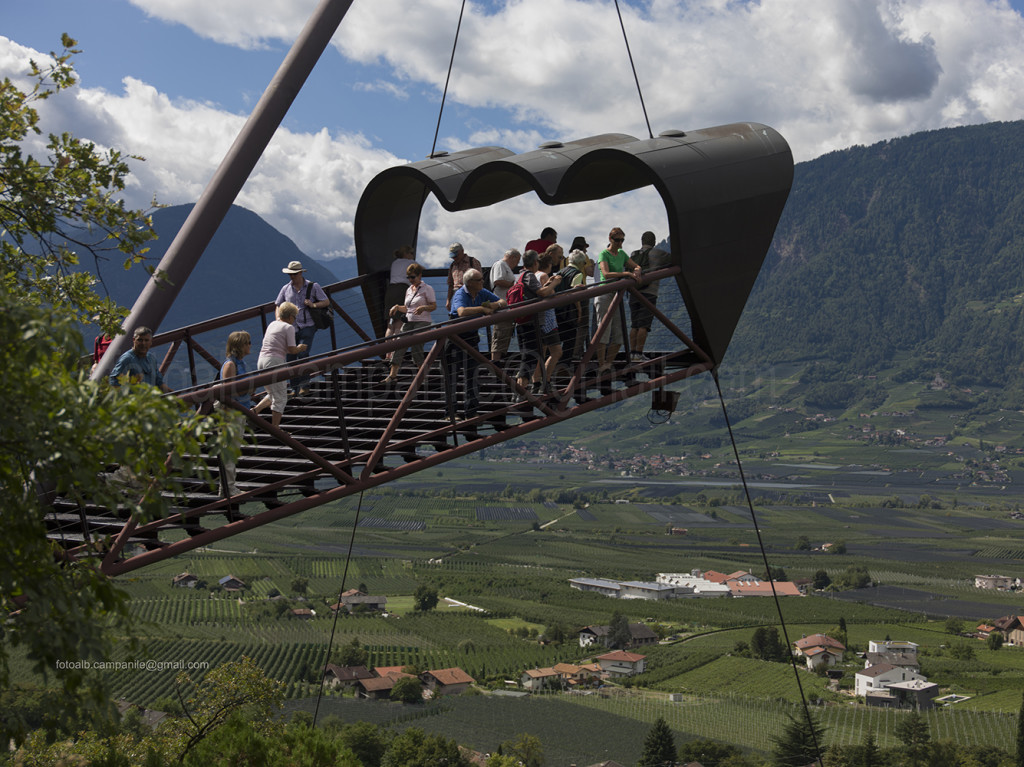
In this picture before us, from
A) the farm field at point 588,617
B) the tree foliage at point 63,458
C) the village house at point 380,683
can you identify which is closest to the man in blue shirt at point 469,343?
the tree foliage at point 63,458

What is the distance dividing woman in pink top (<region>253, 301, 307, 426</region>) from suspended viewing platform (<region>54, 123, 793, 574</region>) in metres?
0.39

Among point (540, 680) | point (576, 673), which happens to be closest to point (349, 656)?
point (540, 680)

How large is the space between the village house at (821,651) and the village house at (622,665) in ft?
76.5

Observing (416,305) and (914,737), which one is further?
(914,737)

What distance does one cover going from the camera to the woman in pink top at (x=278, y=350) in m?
9.32

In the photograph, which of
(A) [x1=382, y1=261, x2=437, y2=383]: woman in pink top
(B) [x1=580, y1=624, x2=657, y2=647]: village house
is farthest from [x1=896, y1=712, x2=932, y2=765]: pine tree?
(A) [x1=382, y1=261, x2=437, y2=383]: woman in pink top

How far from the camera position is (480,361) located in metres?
9.77

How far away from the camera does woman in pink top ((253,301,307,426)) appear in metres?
9.32

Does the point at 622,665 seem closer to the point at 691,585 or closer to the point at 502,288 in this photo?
the point at 691,585

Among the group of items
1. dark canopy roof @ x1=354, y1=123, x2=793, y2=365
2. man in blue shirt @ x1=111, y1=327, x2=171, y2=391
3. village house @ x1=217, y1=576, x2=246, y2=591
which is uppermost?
dark canopy roof @ x1=354, y1=123, x2=793, y2=365

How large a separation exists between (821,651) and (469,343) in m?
134

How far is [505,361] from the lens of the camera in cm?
1126

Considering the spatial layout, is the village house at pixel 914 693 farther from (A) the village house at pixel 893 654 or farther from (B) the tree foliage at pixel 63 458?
(B) the tree foliage at pixel 63 458

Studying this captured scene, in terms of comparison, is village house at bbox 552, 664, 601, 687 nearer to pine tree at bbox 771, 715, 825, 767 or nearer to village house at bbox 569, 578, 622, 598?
village house at bbox 569, 578, 622, 598
